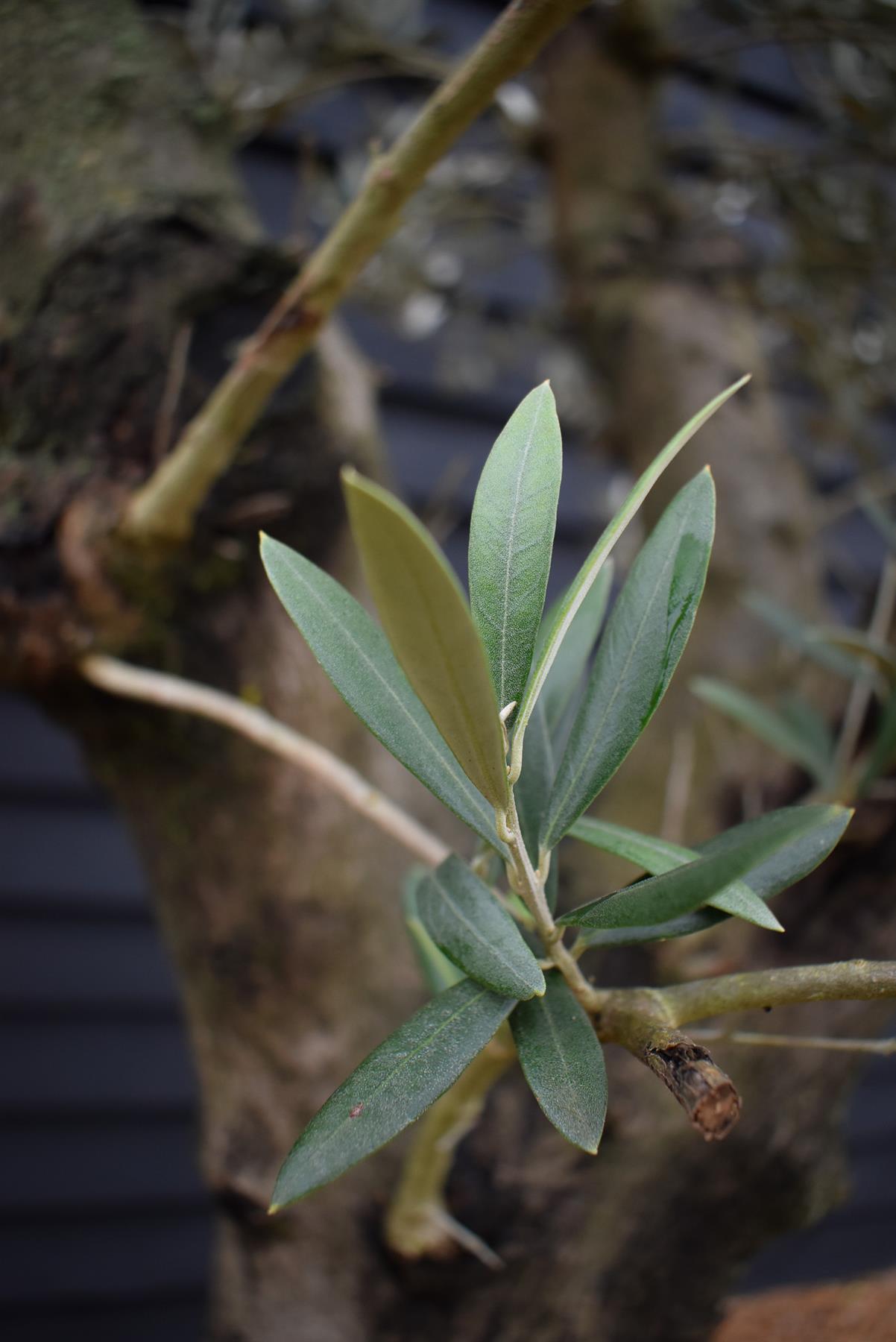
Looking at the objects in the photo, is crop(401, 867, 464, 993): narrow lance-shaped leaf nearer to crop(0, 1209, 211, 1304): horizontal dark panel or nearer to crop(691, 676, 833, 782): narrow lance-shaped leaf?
crop(691, 676, 833, 782): narrow lance-shaped leaf

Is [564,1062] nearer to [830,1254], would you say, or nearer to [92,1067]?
[92,1067]

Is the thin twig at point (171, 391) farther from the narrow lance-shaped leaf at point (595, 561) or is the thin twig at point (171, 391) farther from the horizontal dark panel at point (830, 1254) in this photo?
the horizontal dark panel at point (830, 1254)

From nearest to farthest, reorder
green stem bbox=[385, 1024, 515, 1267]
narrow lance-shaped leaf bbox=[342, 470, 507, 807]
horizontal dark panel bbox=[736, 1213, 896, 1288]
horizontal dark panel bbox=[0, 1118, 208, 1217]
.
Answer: narrow lance-shaped leaf bbox=[342, 470, 507, 807]
green stem bbox=[385, 1024, 515, 1267]
horizontal dark panel bbox=[0, 1118, 208, 1217]
horizontal dark panel bbox=[736, 1213, 896, 1288]

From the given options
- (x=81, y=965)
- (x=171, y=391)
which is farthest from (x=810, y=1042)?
(x=81, y=965)

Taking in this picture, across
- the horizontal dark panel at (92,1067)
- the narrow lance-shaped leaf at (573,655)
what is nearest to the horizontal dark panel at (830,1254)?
the horizontal dark panel at (92,1067)

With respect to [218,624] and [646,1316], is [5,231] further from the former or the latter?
[646,1316]

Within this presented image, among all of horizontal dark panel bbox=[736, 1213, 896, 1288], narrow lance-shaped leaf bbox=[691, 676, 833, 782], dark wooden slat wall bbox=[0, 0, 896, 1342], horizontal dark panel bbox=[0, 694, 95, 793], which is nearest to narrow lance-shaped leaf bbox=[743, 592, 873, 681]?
narrow lance-shaped leaf bbox=[691, 676, 833, 782]
